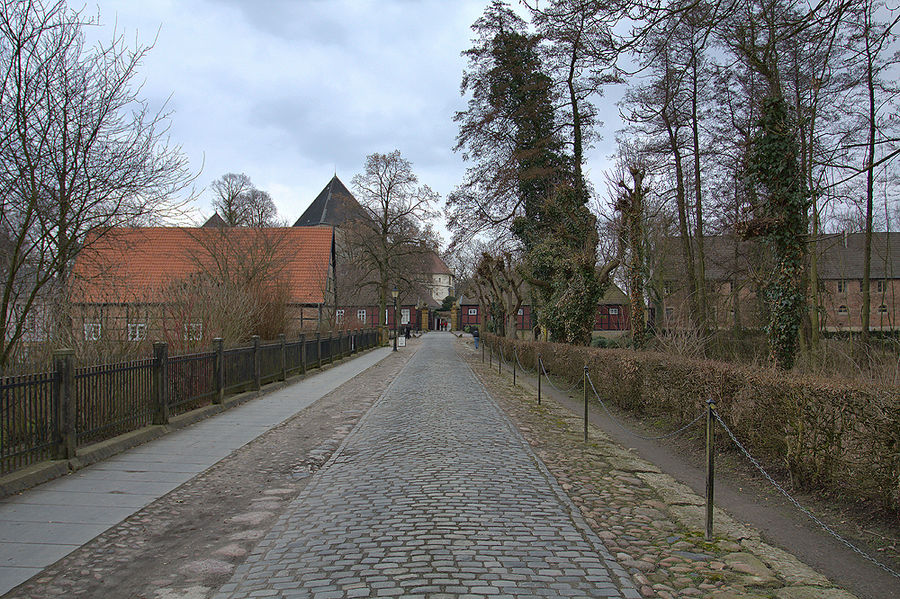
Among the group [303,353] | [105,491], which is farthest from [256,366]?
[105,491]

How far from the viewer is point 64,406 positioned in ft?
23.7

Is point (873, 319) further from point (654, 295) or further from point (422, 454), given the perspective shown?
point (422, 454)

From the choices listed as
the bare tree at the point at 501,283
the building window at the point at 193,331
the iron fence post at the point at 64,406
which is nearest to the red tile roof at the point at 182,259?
the building window at the point at 193,331

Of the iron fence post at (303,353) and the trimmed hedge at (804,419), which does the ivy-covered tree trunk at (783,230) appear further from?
the iron fence post at (303,353)

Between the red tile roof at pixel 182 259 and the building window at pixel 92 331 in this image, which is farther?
the red tile roof at pixel 182 259

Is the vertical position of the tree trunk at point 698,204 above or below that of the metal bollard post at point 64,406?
above

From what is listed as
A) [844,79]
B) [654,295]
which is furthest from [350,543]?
[654,295]

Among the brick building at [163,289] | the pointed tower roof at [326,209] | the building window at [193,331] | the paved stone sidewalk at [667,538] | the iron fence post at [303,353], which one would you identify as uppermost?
the pointed tower roof at [326,209]

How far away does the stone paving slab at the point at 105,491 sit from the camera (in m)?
4.80

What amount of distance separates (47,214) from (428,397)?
29.0ft

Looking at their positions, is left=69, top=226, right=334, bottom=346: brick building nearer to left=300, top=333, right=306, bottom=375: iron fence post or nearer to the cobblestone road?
left=300, top=333, right=306, bottom=375: iron fence post

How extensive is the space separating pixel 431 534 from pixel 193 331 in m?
11.3

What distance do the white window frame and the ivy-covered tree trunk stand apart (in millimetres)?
12294

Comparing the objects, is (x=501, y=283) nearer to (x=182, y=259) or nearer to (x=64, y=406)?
(x=182, y=259)
